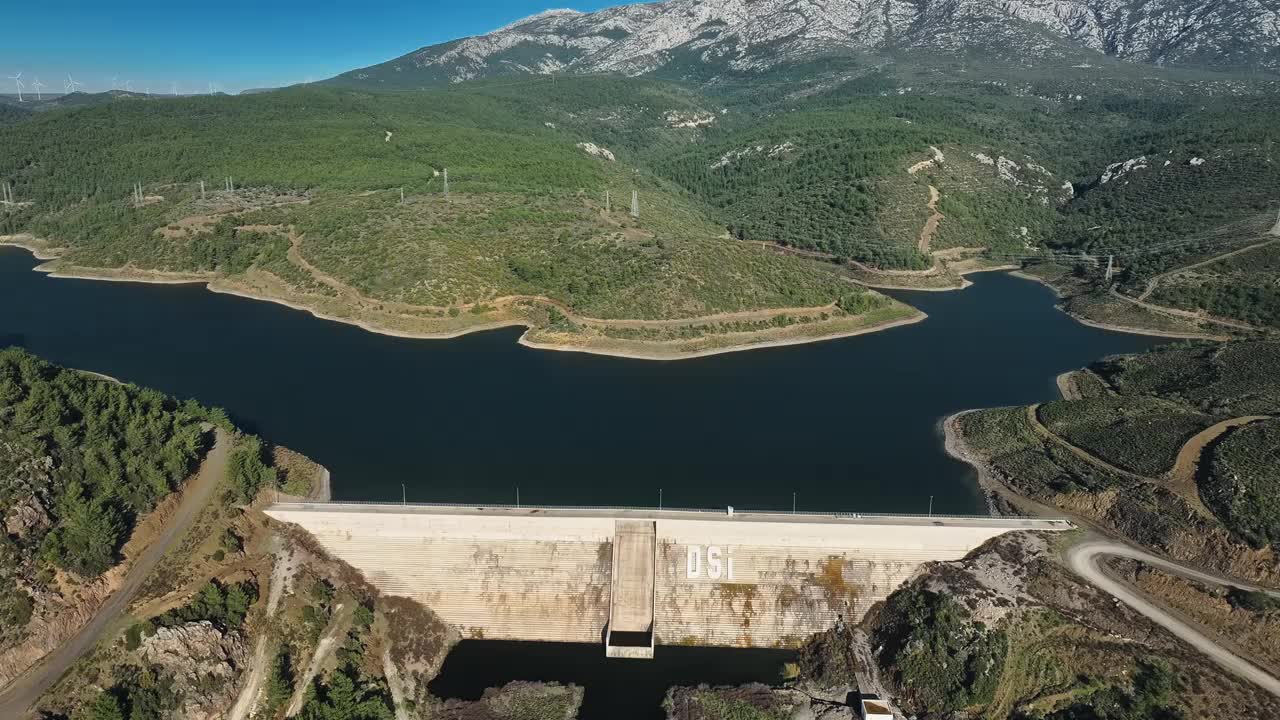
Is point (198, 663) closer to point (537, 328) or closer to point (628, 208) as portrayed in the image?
point (537, 328)

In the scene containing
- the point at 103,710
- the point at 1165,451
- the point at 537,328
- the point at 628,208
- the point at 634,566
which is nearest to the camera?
the point at 103,710

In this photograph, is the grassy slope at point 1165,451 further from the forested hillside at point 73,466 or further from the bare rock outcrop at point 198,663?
the forested hillside at point 73,466

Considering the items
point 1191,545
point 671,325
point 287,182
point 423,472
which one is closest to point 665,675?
point 423,472

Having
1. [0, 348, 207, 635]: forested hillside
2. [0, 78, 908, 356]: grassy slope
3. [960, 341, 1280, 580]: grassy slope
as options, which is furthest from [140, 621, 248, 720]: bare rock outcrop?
[960, 341, 1280, 580]: grassy slope

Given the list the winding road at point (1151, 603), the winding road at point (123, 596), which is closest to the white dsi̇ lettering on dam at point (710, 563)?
the winding road at point (1151, 603)

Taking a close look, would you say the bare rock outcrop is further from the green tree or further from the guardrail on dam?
the guardrail on dam

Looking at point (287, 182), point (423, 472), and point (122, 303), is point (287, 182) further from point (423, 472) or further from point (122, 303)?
point (423, 472)

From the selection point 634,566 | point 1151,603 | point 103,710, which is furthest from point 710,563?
point 103,710
